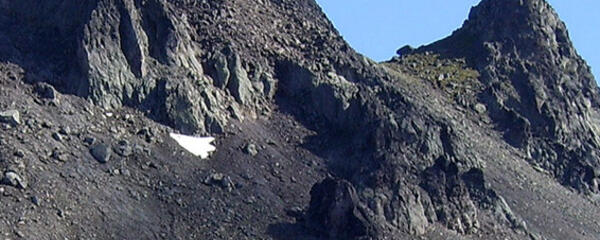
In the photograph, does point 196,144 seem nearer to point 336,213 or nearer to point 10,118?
point 336,213

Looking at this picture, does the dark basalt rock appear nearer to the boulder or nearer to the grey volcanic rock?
the grey volcanic rock

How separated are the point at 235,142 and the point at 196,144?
4270mm

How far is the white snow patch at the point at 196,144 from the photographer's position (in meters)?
154

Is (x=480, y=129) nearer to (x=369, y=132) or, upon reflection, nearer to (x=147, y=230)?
(x=369, y=132)

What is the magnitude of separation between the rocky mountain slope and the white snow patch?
32.6 inches

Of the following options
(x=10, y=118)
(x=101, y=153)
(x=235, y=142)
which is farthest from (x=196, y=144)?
(x=10, y=118)

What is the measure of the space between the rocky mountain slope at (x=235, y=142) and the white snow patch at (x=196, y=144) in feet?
2.72

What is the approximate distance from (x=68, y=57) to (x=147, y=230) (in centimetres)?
2546

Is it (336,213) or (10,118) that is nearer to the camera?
(10,118)

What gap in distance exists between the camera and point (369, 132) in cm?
16400

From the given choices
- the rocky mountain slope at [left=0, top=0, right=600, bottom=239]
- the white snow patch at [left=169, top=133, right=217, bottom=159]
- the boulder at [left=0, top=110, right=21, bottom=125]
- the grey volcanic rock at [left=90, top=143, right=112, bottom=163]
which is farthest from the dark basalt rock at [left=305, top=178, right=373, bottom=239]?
the boulder at [left=0, top=110, right=21, bottom=125]

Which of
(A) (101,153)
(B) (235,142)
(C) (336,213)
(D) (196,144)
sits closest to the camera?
(A) (101,153)

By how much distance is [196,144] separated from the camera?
6102 inches

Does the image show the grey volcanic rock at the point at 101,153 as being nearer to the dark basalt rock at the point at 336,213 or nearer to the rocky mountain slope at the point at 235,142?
the rocky mountain slope at the point at 235,142
